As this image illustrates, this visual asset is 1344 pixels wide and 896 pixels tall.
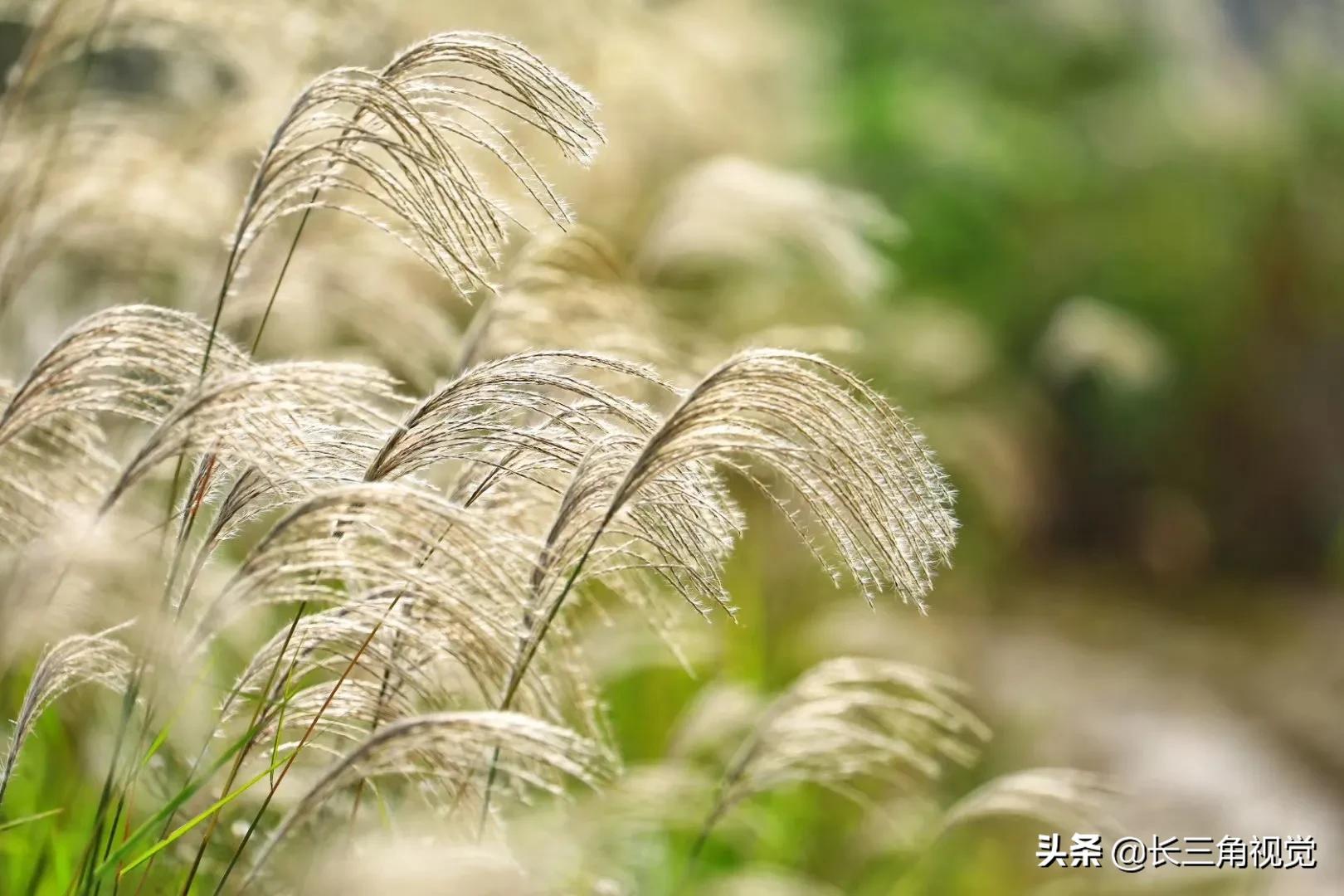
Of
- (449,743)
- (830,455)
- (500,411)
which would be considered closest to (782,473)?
(830,455)

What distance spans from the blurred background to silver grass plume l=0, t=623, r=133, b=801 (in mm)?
941

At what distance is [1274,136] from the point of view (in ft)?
27.6

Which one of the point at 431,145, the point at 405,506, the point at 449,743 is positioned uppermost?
the point at 431,145

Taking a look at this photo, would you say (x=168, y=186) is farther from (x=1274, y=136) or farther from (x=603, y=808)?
(x=1274, y=136)

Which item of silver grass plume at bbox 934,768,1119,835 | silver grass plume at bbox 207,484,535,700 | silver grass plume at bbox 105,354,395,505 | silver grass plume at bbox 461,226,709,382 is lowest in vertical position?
silver grass plume at bbox 207,484,535,700

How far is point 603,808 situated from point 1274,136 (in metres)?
7.75

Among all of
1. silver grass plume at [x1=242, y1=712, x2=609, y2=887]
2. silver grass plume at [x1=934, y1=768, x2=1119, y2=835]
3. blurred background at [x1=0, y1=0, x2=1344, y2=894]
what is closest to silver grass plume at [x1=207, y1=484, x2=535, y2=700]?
silver grass plume at [x1=242, y1=712, x2=609, y2=887]

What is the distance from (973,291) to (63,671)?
281 inches

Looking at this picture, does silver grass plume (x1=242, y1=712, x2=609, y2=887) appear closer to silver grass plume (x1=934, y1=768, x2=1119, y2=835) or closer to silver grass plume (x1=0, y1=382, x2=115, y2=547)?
silver grass plume (x1=0, y1=382, x2=115, y2=547)

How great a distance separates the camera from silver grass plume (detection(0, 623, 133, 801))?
1.31 m

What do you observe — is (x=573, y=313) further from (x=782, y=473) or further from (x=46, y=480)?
(x=782, y=473)

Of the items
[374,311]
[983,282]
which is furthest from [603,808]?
[983,282]

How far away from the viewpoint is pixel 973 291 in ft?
26.1

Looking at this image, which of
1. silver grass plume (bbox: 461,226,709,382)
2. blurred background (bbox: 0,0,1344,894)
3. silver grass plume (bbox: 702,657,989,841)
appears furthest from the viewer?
blurred background (bbox: 0,0,1344,894)
